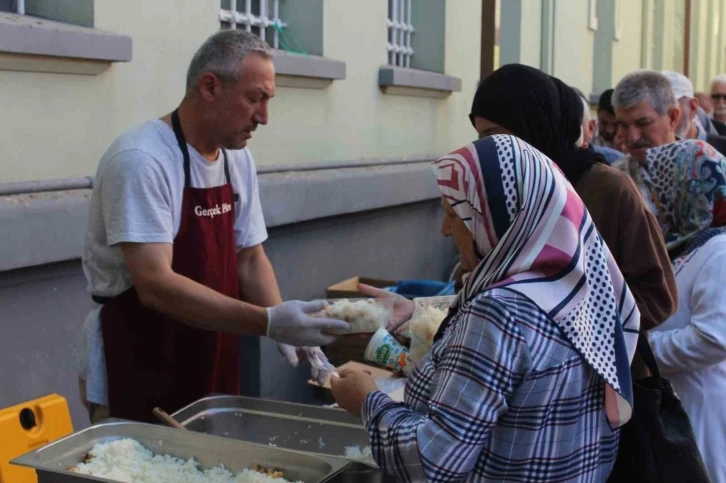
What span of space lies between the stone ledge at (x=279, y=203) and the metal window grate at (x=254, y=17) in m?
0.89

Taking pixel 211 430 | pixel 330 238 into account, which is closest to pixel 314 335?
pixel 211 430

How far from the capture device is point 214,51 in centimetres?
302

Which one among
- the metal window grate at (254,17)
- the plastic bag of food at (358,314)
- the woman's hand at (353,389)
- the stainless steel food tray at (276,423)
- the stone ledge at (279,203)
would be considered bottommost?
the stainless steel food tray at (276,423)

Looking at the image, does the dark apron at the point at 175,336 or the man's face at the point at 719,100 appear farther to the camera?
the man's face at the point at 719,100

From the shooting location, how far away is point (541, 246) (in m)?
1.98

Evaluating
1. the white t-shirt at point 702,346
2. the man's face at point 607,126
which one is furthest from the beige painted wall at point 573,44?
the white t-shirt at point 702,346

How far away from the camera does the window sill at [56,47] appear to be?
11.9 ft

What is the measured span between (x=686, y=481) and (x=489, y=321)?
67 centimetres

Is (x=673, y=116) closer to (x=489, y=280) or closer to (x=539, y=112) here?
(x=539, y=112)

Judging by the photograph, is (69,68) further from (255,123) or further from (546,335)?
(546,335)

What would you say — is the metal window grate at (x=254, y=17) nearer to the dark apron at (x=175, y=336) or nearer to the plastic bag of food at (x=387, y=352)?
the dark apron at (x=175, y=336)

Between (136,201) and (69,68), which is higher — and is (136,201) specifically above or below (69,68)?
below

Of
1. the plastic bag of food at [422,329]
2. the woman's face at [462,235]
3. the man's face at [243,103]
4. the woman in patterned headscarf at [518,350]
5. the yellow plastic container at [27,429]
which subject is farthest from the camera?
the man's face at [243,103]

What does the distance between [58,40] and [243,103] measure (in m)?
1.19
